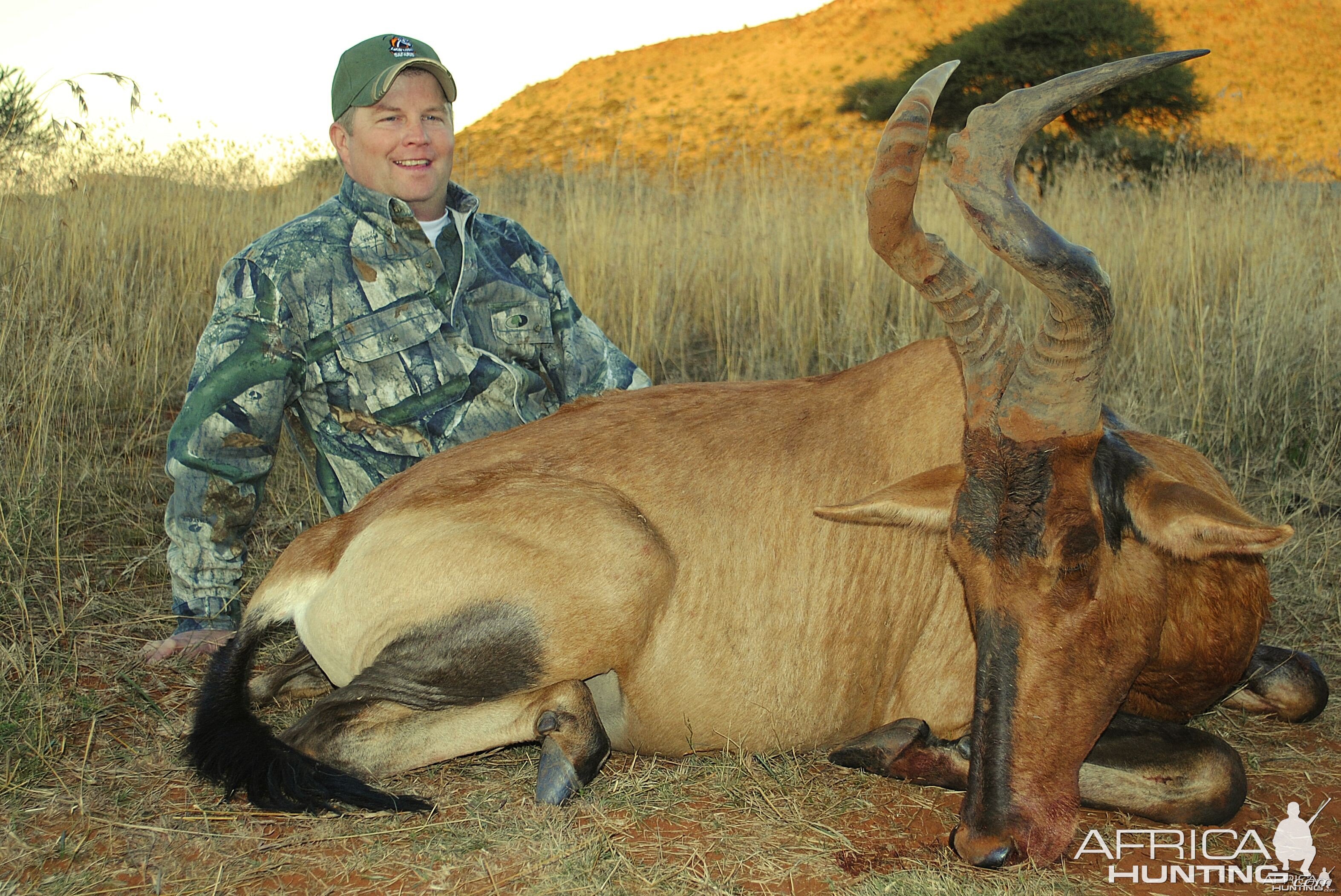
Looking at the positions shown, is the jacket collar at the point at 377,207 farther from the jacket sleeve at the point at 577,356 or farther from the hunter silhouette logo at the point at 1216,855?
the hunter silhouette logo at the point at 1216,855

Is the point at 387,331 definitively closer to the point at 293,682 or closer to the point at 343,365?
the point at 343,365

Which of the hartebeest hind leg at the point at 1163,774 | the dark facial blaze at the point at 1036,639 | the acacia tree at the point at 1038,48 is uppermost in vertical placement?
the acacia tree at the point at 1038,48

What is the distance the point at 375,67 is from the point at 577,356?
1662 millimetres

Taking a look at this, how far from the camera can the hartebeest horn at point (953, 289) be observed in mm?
2885

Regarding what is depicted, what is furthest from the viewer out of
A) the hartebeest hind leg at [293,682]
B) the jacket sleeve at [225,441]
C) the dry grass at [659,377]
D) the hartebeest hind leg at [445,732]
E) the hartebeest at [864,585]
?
the jacket sleeve at [225,441]

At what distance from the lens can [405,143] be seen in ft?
16.4

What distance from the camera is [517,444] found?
3.87m

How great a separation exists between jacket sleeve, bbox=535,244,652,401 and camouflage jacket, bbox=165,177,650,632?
0.29 ft

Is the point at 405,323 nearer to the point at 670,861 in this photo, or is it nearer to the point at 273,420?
the point at 273,420

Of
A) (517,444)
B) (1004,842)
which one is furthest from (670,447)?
(1004,842)

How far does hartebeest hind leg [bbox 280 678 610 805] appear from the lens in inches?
133

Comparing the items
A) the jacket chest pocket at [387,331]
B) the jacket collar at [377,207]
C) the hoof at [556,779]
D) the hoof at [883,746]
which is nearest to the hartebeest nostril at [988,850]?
the hoof at [883,746]

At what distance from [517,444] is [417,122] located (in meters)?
2.00

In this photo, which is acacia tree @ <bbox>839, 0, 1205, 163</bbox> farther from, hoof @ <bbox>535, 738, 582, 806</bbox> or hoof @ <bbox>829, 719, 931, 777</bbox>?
hoof @ <bbox>535, 738, 582, 806</bbox>
